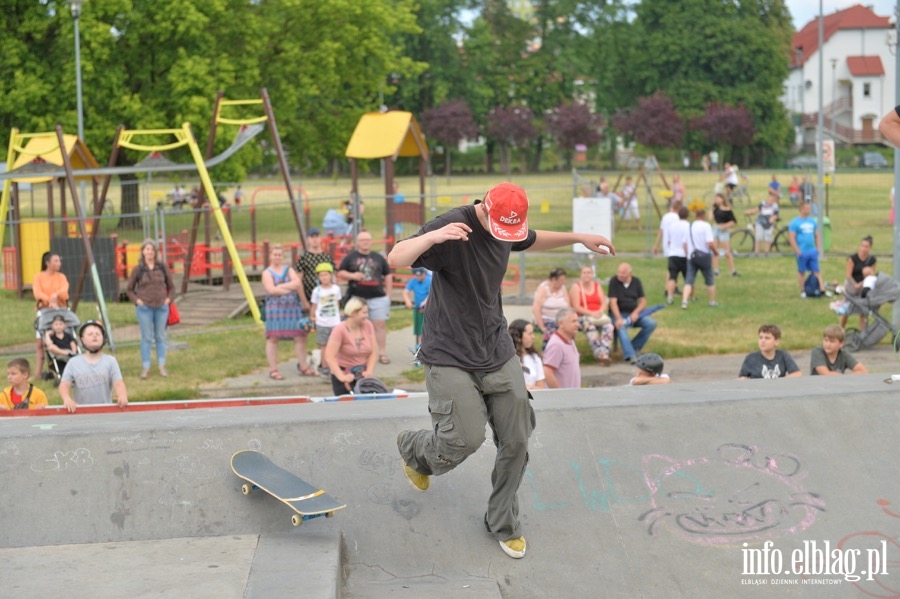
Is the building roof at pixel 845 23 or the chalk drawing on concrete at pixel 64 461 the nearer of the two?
the chalk drawing on concrete at pixel 64 461

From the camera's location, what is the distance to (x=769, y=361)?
30.8ft

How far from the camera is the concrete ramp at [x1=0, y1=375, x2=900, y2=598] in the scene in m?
5.82

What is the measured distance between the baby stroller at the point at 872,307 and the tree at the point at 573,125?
5277 cm

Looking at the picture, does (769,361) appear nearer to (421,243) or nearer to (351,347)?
(351,347)

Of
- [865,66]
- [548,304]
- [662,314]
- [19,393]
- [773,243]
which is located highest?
[865,66]

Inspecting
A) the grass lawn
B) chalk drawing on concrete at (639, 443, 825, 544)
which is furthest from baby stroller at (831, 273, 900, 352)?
chalk drawing on concrete at (639, 443, 825, 544)

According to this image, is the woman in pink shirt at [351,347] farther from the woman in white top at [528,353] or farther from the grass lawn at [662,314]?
the grass lawn at [662,314]

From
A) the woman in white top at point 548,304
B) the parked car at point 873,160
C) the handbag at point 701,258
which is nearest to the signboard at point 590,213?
the handbag at point 701,258

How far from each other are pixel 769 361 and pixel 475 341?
15.2 feet

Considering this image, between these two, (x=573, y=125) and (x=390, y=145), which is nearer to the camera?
(x=390, y=145)

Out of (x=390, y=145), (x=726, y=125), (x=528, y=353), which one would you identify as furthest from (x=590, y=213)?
(x=726, y=125)

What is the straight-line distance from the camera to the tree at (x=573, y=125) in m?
66.8

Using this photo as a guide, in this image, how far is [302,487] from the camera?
19.4 feet

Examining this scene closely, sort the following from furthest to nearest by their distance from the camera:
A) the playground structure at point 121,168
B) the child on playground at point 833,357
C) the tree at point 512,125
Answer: the tree at point 512,125 < the playground structure at point 121,168 < the child on playground at point 833,357
